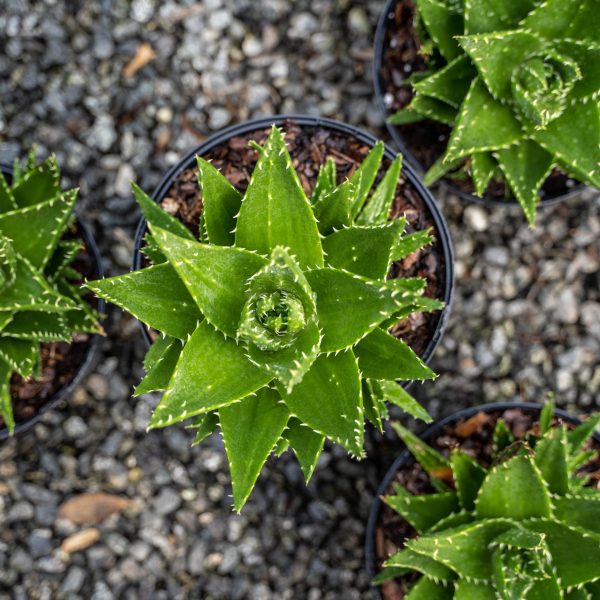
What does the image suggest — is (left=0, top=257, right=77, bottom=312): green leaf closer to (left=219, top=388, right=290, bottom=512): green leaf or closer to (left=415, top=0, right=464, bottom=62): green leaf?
(left=219, top=388, right=290, bottom=512): green leaf

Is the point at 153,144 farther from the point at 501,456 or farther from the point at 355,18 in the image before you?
the point at 501,456

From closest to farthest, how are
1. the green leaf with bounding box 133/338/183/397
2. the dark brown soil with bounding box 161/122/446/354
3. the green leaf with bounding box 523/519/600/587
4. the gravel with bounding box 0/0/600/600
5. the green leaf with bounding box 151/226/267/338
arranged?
the green leaf with bounding box 151/226/267/338
the green leaf with bounding box 133/338/183/397
the green leaf with bounding box 523/519/600/587
the dark brown soil with bounding box 161/122/446/354
the gravel with bounding box 0/0/600/600

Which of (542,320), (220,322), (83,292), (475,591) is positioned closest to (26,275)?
(83,292)

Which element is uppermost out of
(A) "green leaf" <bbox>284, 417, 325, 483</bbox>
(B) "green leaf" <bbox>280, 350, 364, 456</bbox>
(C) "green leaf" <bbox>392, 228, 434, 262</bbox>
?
(C) "green leaf" <bbox>392, 228, 434, 262</bbox>

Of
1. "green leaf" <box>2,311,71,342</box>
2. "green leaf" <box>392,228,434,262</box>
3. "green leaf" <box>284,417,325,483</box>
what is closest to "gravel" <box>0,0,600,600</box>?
"green leaf" <box>2,311,71,342</box>

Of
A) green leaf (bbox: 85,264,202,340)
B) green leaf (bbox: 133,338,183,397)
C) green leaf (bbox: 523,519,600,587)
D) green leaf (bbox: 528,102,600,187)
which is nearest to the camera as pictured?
green leaf (bbox: 85,264,202,340)

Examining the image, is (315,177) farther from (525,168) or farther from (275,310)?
(275,310)
